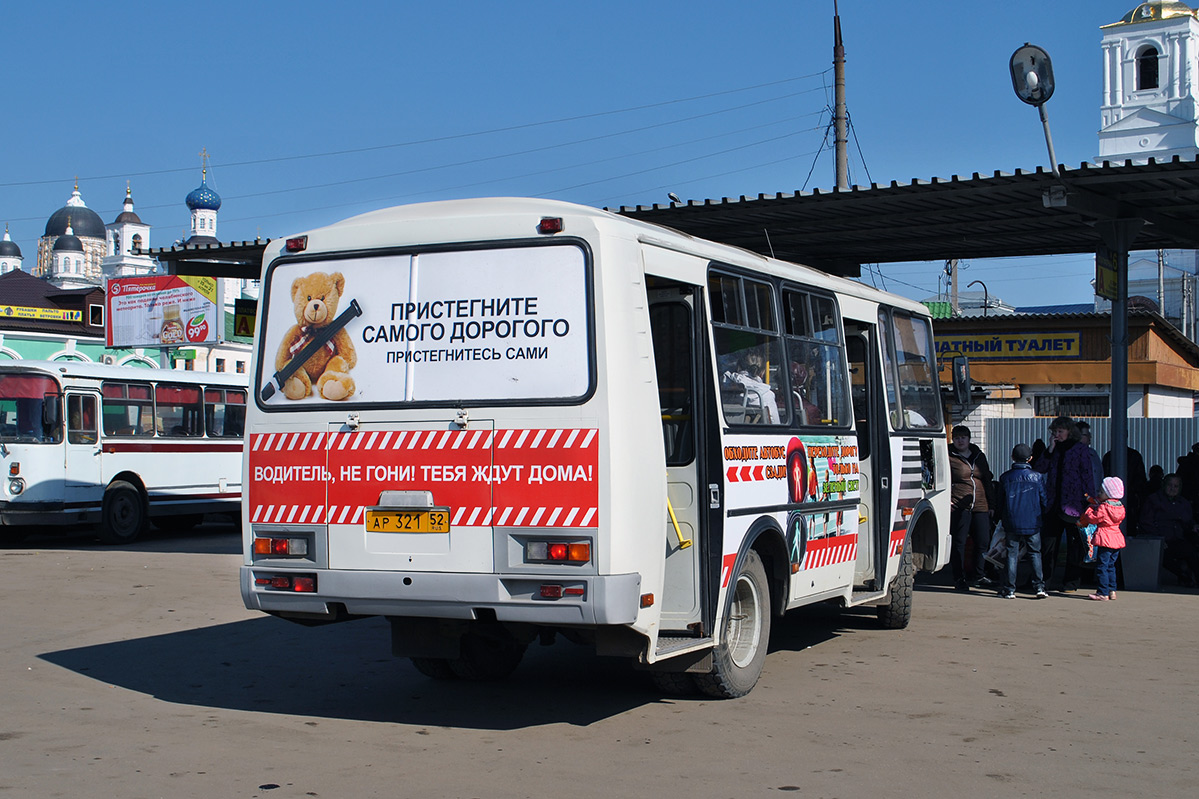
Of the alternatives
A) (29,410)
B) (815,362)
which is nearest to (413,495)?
(815,362)

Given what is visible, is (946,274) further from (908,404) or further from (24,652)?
(24,652)

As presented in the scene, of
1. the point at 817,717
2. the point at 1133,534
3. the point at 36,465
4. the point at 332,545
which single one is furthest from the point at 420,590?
the point at 36,465

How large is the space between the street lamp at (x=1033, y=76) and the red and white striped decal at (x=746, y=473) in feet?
24.7

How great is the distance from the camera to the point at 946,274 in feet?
189

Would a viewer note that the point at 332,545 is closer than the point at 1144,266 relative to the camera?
Yes

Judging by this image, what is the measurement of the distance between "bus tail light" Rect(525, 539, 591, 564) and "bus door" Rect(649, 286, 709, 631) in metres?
0.88

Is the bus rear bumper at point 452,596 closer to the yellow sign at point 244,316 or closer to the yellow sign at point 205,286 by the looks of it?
the yellow sign at point 244,316

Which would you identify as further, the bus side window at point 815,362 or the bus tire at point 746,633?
the bus side window at point 815,362

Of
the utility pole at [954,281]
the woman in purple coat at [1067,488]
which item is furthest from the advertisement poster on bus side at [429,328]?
the utility pole at [954,281]

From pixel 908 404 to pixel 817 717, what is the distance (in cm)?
463

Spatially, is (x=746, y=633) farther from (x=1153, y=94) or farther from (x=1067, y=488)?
(x=1153, y=94)

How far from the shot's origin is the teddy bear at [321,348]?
7434mm

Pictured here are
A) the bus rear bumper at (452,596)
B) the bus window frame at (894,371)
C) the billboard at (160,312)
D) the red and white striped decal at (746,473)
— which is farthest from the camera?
the billboard at (160,312)

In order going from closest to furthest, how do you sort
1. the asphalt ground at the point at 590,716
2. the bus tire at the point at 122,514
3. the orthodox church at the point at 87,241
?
the asphalt ground at the point at 590,716 → the bus tire at the point at 122,514 → the orthodox church at the point at 87,241
